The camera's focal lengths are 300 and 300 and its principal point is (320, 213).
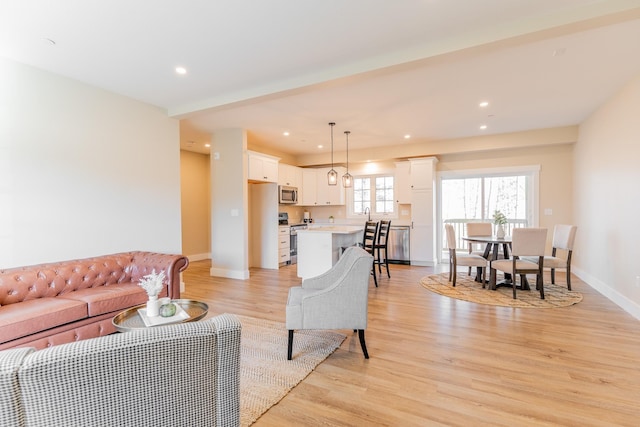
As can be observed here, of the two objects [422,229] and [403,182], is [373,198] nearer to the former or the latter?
[403,182]

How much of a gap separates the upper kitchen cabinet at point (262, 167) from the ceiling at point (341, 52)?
45.5 inches

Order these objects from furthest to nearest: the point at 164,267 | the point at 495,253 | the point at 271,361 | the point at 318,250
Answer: the point at 495,253
the point at 318,250
the point at 164,267
the point at 271,361

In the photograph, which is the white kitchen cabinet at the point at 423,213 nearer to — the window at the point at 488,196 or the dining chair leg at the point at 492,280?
the window at the point at 488,196

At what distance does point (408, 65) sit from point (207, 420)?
316 centimetres

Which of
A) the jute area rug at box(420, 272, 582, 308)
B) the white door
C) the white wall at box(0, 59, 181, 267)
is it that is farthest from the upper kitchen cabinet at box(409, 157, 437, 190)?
the white wall at box(0, 59, 181, 267)

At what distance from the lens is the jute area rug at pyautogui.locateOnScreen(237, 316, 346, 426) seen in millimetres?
1984

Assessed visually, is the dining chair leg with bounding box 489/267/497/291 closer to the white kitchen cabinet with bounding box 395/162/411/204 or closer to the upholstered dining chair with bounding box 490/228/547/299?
the upholstered dining chair with bounding box 490/228/547/299

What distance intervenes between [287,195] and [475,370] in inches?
211

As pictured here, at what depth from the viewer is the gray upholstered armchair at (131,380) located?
0.79 metres

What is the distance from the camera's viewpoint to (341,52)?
294 cm

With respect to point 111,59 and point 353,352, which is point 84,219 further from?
point 353,352

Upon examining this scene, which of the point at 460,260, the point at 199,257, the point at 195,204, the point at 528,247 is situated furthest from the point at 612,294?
the point at 195,204

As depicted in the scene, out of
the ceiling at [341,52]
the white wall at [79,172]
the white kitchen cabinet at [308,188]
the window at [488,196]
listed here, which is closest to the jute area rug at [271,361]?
the white wall at [79,172]

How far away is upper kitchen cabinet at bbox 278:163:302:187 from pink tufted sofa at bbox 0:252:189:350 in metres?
3.70
